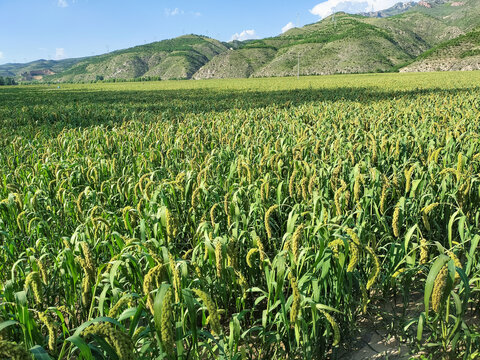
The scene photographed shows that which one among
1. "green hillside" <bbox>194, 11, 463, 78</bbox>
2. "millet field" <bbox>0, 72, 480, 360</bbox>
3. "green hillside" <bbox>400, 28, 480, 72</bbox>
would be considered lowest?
"millet field" <bbox>0, 72, 480, 360</bbox>

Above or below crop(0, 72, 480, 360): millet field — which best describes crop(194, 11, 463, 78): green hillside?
above

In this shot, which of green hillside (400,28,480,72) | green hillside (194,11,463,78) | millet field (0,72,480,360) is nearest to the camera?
millet field (0,72,480,360)

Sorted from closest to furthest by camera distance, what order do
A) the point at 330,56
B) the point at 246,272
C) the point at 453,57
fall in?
the point at 246,272, the point at 453,57, the point at 330,56

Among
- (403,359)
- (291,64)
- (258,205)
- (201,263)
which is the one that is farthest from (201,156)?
(291,64)

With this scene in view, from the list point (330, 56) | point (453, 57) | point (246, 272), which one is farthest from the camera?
point (330, 56)

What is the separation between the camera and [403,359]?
2.20 meters

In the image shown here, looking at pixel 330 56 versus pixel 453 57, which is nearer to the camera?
pixel 453 57

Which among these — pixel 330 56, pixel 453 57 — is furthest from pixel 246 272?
pixel 330 56

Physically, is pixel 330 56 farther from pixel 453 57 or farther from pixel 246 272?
pixel 246 272

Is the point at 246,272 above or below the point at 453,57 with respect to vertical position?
below

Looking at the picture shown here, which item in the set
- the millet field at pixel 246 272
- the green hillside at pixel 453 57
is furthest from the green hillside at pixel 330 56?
the millet field at pixel 246 272

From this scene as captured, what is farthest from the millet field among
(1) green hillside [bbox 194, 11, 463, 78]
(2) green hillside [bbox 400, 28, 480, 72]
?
(1) green hillside [bbox 194, 11, 463, 78]

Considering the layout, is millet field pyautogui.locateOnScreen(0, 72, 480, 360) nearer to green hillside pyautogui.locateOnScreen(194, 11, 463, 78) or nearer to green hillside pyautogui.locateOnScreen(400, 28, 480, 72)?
green hillside pyautogui.locateOnScreen(400, 28, 480, 72)

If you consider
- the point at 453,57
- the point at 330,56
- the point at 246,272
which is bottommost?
the point at 246,272
